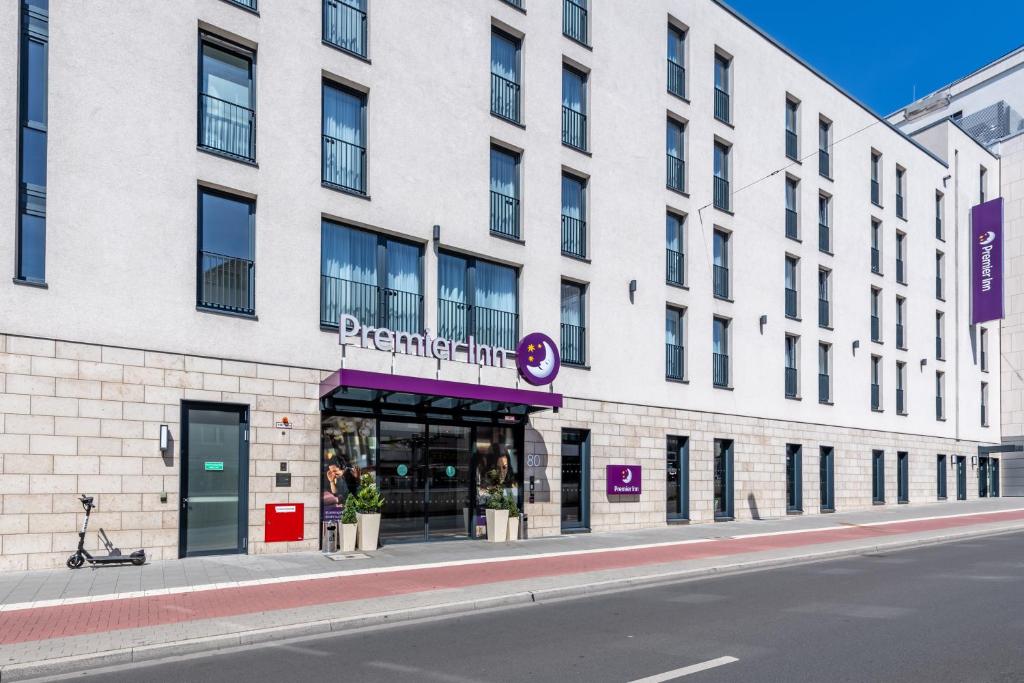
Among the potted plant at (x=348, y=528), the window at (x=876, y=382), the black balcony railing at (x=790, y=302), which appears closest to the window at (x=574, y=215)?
the potted plant at (x=348, y=528)

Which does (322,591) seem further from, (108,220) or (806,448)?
(806,448)

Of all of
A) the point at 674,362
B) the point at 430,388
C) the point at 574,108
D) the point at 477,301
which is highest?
the point at 574,108

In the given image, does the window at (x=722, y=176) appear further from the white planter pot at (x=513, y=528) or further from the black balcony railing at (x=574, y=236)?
the white planter pot at (x=513, y=528)

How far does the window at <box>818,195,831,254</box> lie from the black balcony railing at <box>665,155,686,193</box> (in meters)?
8.23

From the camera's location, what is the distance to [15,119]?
44.4ft

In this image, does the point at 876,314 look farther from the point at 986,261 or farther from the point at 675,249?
the point at 675,249

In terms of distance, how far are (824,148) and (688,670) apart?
2835cm

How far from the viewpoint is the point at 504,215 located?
21.0 metres

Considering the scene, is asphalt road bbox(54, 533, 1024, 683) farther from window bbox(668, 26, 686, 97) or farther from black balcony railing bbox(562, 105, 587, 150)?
window bbox(668, 26, 686, 97)

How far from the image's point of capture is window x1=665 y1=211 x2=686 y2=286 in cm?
2520

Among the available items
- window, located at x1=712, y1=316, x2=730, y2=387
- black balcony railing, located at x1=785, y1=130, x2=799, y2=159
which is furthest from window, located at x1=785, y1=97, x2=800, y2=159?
window, located at x1=712, y1=316, x2=730, y2=387

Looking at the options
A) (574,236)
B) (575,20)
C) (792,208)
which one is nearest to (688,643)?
(574,236)

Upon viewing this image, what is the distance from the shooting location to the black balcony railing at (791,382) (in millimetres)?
29591

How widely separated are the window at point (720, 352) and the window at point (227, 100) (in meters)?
15.3
